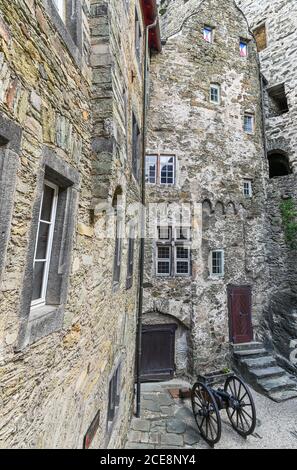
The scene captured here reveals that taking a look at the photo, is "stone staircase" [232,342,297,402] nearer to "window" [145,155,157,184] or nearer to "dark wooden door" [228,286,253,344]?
"dark wooden door" [228,286,253,344]

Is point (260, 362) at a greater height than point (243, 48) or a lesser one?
lesser

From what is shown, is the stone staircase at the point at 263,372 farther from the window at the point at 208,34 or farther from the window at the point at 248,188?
the window at the point at 208,34

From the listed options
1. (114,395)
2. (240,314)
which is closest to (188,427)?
(114,395)

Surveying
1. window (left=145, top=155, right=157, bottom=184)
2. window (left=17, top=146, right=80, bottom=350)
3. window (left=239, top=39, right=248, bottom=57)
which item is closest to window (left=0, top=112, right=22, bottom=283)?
window (left=17, top=146, right=80, bottom=350)

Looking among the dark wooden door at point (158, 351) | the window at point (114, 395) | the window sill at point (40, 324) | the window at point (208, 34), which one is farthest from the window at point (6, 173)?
the window at point (208, 34)

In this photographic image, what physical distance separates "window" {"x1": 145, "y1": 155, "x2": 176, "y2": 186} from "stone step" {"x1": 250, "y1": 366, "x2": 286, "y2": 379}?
23.2ft

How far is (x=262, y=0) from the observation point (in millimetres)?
13352

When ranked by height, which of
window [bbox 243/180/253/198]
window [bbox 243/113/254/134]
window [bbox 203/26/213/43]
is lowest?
window [bbox 243/180/253/198]

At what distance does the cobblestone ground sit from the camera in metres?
5.81

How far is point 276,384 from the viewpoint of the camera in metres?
7.97

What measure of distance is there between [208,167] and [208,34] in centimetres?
601

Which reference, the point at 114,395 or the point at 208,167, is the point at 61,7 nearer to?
the point at 114,395

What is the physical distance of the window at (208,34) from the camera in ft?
34.7

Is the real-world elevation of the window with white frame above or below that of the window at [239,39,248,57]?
below
